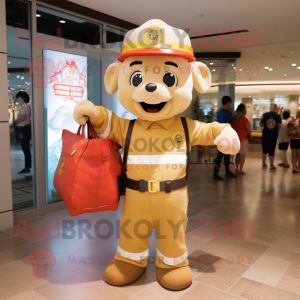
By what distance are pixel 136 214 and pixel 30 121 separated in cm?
240

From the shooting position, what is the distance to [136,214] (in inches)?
92.3

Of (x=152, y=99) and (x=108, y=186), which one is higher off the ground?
(x=152, y=99)

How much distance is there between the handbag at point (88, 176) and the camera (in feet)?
7.12

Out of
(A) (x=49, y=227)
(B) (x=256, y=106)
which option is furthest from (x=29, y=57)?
(B) (x=256, y=106)

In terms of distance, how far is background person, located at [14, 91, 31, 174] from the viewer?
3961 mm

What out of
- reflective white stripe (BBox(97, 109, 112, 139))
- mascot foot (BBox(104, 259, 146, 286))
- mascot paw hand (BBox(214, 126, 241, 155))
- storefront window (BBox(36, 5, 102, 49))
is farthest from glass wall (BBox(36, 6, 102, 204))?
mascot paw hand (BBox(214, 126, 241, 155))

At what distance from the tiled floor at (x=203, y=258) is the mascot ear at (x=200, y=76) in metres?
1.53

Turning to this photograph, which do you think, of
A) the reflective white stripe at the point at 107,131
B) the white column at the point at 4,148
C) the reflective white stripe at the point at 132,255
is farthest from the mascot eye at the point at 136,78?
the white column at the point at 4,148

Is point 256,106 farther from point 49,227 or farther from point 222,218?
point 49,227

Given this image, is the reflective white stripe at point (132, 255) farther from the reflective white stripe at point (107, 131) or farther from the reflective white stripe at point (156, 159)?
the reflective white stripe at point (107, 131)

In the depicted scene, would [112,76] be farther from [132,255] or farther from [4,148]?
[4,148]

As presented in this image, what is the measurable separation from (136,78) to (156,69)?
0.52 feet

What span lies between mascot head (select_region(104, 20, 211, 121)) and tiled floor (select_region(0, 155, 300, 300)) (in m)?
1.34

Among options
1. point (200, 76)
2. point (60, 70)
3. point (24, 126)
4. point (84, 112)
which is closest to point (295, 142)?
point (60, 70)
